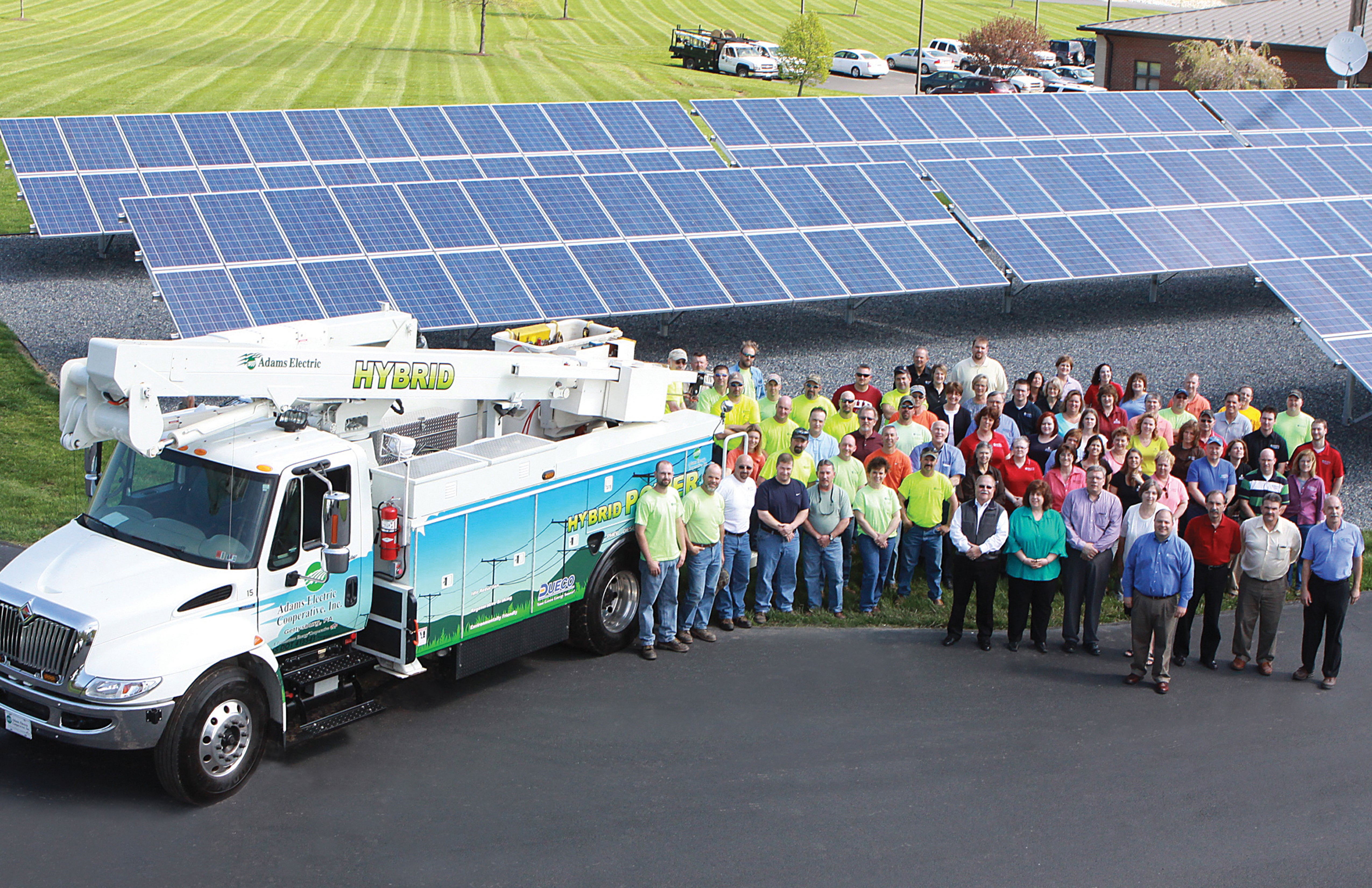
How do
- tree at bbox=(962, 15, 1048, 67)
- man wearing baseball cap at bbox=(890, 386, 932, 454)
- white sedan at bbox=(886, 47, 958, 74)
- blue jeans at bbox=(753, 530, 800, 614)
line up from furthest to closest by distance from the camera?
1. white sedan at bbox=(886, 47, 958, 74)
2. tree at bbox=(962, 15, 1048, 67)
3. man wearing baseball cap at bbox=(890, 386, 932, 454)
4. blue jeans at bbox=(753, 530, 800, 614)

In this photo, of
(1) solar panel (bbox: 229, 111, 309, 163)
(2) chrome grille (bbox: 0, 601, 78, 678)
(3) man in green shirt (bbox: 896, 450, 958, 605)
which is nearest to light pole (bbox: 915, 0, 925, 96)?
(1) solar panel (bbox: 229, 111, 309, 163)

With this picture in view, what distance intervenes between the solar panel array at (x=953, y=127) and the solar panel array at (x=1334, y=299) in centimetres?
598

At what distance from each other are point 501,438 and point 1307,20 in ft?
181

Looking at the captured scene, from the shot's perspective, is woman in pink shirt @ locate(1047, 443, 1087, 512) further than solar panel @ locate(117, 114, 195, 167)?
No

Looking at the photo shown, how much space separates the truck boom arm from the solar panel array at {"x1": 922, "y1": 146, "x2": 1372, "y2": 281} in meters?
12.2

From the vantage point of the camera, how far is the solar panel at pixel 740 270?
20.8m

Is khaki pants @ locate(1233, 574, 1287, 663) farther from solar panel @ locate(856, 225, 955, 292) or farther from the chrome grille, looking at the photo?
the chrome grille

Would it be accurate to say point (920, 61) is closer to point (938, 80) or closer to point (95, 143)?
point (938, 80)

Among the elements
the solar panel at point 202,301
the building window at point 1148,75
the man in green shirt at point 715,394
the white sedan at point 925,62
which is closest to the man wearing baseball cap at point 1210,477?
the man in green shirt at point 715,394

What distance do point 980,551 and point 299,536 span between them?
6476 mm

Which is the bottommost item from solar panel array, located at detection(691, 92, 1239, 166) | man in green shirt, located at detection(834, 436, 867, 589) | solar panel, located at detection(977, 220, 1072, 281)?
man in green shirt, located at detection(834, 436, 867, 589)

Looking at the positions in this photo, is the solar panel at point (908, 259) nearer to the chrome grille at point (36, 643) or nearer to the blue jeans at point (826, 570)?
the blue jeans at point (826, 570)

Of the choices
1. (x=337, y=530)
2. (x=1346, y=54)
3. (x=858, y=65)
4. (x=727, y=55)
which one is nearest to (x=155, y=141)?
(x=337, y=530)

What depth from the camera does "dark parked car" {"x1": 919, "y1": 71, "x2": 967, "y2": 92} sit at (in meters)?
57.4
